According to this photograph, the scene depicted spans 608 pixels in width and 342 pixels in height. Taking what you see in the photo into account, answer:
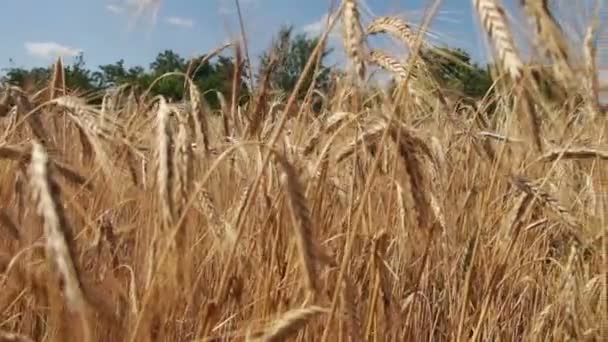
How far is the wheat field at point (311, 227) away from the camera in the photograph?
84 centimetres

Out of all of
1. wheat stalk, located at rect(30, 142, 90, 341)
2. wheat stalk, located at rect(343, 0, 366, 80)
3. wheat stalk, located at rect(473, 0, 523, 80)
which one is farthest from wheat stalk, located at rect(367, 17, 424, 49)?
wheat stalk, located at rect(30, 142, 90, 341)

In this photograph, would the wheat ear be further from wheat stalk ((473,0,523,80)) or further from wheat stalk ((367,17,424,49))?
wheat stalk ((367,17,424,49))

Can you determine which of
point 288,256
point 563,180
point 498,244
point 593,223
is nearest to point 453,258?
point 498,244

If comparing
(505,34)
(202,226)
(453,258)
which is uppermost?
(505,34)

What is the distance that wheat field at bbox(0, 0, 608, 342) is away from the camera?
33.2 inches

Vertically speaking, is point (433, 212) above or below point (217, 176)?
below

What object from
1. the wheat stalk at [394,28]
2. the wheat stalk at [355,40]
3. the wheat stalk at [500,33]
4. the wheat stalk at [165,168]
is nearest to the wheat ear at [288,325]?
the wheat stalk at [165,168]

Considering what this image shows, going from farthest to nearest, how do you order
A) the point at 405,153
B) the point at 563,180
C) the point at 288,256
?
the point at 563,180, the point at 288,256, the point at 405,153

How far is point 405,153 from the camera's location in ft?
3.72

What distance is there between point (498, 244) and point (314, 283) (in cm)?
81

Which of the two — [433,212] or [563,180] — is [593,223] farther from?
[563,180]

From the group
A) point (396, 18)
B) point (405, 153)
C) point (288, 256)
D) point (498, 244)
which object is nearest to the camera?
point (405, 153)

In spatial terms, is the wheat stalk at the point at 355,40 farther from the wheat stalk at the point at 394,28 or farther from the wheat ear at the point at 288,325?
the wheat ear at the point at 288,325

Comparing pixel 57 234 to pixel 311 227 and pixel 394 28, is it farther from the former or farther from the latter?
pixel 394 28
